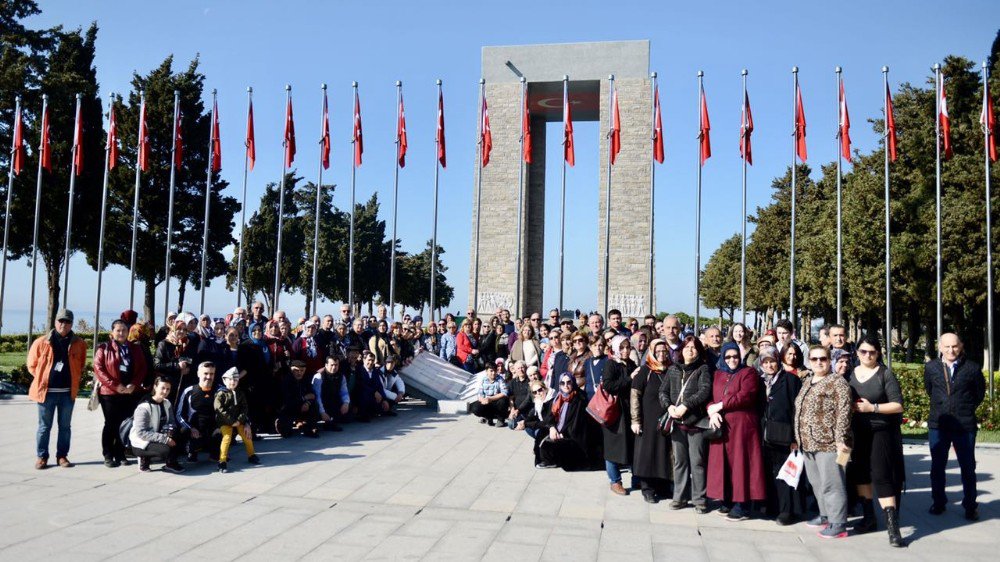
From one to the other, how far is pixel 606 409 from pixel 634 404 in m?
0.41

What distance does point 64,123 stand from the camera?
2912 cm

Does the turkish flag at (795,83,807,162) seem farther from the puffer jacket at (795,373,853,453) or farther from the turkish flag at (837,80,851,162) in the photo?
the puffer jacket at (795,373,853,453)

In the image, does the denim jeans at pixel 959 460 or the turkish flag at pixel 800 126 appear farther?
the turkish flag at pixel 800 126

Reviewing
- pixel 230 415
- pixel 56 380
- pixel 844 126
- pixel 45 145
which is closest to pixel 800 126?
pixel 844 126

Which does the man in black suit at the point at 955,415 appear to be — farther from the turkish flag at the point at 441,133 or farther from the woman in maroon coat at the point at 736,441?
the turkish flag at the point at 441,133

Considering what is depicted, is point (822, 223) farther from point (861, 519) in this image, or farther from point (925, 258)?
point (861, 519)

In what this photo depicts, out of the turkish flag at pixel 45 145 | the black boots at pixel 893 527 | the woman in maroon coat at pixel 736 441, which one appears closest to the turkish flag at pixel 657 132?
the woman in maroon coat at pixel 736 441

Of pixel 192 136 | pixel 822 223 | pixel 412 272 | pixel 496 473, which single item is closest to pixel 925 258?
pixel 822 223

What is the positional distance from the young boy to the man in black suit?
7.68 metres

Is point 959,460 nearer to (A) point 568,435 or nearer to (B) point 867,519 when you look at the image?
(B) point 867,519

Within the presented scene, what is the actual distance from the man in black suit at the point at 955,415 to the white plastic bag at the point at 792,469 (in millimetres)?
1747

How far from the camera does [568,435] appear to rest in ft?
28.7

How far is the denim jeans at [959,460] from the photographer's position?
22.0ft

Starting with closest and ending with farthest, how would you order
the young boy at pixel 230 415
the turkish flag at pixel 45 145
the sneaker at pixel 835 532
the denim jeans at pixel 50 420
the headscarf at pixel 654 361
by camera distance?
the sneaker at pixel 835 532 < the headscarf at pixel 654 361 < the denim jeans at pixel 50 420 < the young boy at pixel 230 415 < the turkish flag at pixel 45 145
